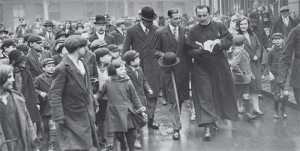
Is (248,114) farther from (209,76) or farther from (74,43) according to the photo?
(74,43)

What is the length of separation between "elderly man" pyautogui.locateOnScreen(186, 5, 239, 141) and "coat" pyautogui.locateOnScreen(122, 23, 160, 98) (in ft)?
3.71

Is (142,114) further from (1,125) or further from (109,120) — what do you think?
(1,125)

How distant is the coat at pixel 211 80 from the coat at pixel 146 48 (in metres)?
1.09

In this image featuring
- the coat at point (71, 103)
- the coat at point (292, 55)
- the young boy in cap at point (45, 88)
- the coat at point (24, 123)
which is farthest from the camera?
the coat at point (292, 55)

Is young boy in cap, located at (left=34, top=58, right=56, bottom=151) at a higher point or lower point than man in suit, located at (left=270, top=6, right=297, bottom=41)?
lower

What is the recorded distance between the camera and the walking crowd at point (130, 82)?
597 cm

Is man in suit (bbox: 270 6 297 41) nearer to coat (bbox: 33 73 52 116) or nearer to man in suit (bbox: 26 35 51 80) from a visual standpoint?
man in suit (bbox: 26 35 51 80)

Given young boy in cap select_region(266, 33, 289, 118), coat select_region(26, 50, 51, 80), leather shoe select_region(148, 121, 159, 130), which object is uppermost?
coat select_region(26, 50, 51, 80)

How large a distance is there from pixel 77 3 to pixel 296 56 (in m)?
40.6

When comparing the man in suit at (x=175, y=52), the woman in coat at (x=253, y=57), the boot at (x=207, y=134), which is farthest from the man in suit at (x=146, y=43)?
the woman in coat at (x=253, y=57)

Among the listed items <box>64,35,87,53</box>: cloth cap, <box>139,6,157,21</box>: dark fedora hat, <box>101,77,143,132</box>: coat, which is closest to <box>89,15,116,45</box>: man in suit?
<box>139,6,157,21</box>: dark fedora hat

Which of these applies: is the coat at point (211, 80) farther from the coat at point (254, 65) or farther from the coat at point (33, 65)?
the coat at point (33, 65)

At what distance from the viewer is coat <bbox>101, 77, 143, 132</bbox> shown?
7031 millimetres

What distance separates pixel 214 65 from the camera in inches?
335
